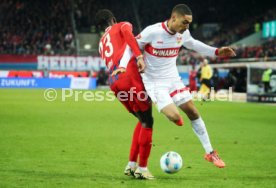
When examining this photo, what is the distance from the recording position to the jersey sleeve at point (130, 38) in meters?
7.83

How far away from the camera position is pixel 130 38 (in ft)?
26.1

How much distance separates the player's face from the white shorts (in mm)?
795

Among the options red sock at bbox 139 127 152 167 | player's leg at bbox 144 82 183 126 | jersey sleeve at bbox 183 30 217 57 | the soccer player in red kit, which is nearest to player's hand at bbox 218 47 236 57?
jersey sleeve at bbox 183 30 217 57

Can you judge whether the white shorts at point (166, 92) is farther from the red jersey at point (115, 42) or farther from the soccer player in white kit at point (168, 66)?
the red jersey at point (115, 42)

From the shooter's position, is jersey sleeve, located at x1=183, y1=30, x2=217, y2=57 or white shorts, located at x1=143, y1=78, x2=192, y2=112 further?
jersey sleeve, located at x1=183, y1=30, x2=217, y2=57

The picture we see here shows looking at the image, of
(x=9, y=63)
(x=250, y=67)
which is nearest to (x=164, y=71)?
(x=250, y=67)

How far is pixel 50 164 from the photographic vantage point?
28.9 feet

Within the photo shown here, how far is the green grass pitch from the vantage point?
7.60 metres

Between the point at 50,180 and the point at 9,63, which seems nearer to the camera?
the point at 50,180

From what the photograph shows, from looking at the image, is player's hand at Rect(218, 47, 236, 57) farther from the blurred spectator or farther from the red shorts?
the blurred spectator

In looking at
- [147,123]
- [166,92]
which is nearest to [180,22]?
[166,92]

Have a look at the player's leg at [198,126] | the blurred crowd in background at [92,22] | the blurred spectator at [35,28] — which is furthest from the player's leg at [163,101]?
the blurred spectator at [35,28]

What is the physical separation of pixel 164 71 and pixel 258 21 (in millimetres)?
45266

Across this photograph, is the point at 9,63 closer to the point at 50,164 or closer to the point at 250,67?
the point at 250,67
